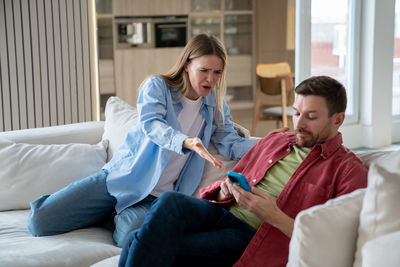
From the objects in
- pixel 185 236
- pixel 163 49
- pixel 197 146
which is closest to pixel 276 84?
pixel 163 49

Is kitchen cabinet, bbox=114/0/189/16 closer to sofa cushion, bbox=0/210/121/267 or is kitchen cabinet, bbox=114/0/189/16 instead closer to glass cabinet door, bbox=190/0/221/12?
glass cabinet door, bbox=190/0/221/12

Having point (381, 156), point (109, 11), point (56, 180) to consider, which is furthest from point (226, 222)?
point (109, 11)

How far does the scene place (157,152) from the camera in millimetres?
2256

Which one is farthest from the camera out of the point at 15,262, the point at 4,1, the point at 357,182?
the point at 4,1

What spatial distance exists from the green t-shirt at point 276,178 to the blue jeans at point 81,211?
19.2 inches

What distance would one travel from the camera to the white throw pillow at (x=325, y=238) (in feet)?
3.99

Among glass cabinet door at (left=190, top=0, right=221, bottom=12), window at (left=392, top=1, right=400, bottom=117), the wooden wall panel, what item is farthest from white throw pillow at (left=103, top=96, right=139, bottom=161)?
window at (left=392, top=1, right=400, bottom=117)

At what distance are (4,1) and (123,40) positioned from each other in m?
2.44

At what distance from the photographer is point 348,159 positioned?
1674 mm

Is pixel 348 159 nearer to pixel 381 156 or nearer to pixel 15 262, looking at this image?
pixel 381 156

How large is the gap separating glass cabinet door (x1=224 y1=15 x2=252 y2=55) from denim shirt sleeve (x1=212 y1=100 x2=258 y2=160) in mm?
4783

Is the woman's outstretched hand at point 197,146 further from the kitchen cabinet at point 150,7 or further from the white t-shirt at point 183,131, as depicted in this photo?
the kitchen cabinet at point 150,7

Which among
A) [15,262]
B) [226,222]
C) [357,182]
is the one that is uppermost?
[357,182]

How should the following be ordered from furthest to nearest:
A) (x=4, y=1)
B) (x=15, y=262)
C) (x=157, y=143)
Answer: (x=4, y=1) → (x=157, y=143) → (x=15, y=262)
